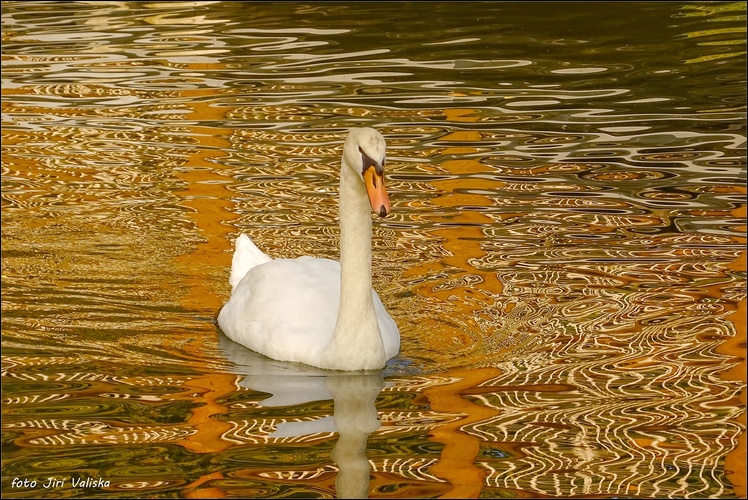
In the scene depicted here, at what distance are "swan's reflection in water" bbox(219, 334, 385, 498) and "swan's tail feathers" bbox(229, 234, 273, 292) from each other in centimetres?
66

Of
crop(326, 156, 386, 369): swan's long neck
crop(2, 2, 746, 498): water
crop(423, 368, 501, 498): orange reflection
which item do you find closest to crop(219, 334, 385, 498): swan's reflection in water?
crop(2, 2, 746, 498): water

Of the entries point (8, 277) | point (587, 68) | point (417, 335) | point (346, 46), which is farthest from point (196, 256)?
point (346, 46)

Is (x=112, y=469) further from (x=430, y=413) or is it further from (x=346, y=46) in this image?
(x=346, y=46)

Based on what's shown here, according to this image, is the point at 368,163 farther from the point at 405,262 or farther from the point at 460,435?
the point at 405,262

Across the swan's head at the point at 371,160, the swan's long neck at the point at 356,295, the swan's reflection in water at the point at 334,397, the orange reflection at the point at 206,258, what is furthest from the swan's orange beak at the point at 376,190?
the orange reflection at the point at 206,258

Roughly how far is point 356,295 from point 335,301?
0.59m

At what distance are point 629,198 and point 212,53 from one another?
28.1 ft

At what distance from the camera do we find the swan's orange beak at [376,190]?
7.26 metres

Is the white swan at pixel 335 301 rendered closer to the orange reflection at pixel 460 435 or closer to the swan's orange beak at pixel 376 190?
the swan's orange beak at pixel 376 190

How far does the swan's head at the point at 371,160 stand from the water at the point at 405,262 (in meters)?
1.04

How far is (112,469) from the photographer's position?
650 centimetres

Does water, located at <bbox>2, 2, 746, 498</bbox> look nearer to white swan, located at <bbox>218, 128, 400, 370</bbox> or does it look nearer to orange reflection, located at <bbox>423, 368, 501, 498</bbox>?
orange reflection, located at <bbox>423, 368, 501, 498</bbox>

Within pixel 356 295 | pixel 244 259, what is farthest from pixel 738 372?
pixel 244 259

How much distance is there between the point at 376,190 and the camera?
7355 mm
